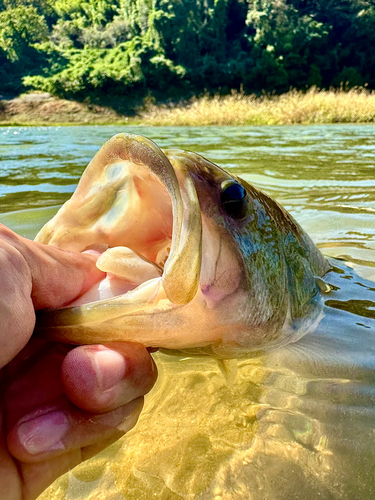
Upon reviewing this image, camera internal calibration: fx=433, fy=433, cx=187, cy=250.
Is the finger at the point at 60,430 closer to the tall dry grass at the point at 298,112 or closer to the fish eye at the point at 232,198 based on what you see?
the fish eye at the point at 232,198

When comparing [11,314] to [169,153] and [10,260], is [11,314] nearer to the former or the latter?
[10,260]

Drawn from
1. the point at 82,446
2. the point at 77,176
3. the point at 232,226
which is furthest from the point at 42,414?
the point at 77,176

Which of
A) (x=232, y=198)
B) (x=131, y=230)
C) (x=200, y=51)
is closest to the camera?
(x=232, y=198)

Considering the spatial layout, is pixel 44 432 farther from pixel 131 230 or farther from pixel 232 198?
pixel 232 198

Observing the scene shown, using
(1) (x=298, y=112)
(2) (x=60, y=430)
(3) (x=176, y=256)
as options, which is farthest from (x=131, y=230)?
(1) (x=298, y=112)

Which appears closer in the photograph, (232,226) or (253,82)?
(232,226)

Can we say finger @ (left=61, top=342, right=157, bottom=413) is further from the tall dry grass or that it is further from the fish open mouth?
the tall dry grass
